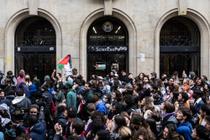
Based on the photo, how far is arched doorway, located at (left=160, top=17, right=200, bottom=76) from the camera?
86.5 feet

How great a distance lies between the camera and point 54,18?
25266mm

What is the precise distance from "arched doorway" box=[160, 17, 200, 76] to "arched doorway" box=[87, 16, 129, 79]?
200 cm

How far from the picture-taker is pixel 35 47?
26.2 metres

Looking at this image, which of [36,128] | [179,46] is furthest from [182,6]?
[36,128]

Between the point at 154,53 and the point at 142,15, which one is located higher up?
the point at 142,15

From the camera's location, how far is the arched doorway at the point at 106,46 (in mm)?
26156

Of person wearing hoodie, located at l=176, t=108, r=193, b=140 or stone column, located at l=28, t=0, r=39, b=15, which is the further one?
stone column, located at l=28, t=0, r=39, b=15

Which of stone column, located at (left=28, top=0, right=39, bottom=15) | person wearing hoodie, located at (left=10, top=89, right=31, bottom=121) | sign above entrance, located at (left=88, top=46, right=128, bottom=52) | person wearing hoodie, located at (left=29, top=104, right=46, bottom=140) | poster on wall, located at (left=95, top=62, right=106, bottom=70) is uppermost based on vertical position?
stone column, located at (left=28, top=0, right=39, bottom=15)

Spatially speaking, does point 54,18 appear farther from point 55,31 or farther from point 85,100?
point 85,100

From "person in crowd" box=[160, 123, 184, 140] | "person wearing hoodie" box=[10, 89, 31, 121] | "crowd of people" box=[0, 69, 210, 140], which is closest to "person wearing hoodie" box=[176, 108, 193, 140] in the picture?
"crowd of people" box=[0, 69, 210, 140]

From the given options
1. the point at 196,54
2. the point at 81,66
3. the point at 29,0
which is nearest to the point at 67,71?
the point at 81,66

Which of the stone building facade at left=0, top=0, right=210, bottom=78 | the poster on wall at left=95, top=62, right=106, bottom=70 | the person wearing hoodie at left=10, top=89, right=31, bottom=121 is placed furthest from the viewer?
the poster on wall at left=95, top=62, right=106, bottom=70

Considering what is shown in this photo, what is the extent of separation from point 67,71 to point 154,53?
6.15 metres

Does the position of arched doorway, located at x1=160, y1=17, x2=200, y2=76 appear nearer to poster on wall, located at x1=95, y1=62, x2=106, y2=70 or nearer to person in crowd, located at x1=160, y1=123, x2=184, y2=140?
poster on wall, located at x1=95, y1=62, x2=106, y2=70
